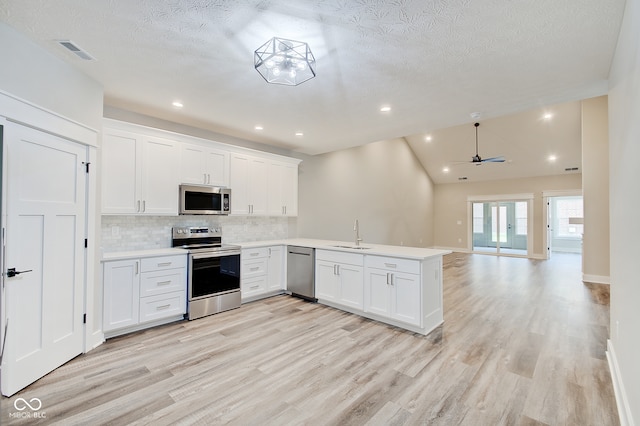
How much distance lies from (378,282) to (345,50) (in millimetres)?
2629

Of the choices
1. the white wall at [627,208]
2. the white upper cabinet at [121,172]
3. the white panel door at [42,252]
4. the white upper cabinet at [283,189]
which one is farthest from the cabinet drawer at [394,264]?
the white panel door at [42,252]

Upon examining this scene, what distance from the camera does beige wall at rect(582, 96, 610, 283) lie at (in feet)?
18.3

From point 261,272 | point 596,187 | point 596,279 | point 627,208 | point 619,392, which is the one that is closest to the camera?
point 627,208

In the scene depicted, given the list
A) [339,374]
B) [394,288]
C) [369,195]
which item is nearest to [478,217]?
[369,195]

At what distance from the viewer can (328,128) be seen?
4418 mm

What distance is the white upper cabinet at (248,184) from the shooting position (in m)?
4.51

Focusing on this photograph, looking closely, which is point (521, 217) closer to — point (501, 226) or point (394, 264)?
point (501, 226)

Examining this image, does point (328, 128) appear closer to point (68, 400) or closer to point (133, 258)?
point (133, 258)

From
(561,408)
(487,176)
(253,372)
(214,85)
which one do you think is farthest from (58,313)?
(487,176)

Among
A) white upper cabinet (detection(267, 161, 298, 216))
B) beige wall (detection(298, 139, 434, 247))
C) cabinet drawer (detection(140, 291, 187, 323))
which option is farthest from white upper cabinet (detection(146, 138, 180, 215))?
beige wall (detection(298, 139, 434, 247))

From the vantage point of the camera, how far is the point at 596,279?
5.82 m

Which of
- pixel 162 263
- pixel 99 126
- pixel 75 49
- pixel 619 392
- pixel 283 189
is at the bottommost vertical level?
pixel 619 392

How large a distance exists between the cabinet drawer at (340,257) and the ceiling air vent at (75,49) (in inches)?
133

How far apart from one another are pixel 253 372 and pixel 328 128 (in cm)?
332
